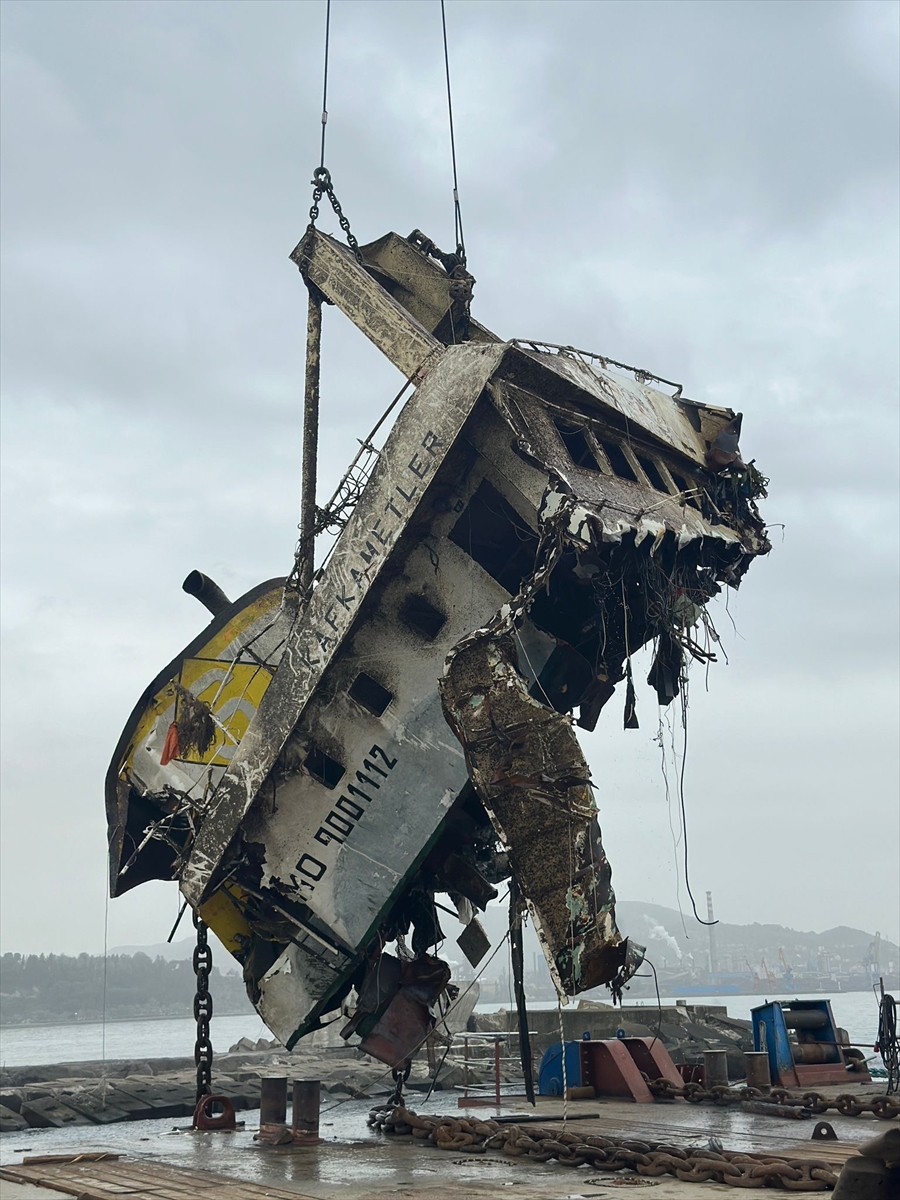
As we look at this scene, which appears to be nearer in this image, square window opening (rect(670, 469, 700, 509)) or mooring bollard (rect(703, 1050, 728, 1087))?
square window opening (rect(670, 469, 700, 509))

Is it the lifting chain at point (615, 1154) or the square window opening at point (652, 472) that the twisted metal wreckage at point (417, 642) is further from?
the lifting chain at point (615, 1154)

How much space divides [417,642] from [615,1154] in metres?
5.60

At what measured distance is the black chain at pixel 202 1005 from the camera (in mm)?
13430

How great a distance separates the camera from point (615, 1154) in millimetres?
8883

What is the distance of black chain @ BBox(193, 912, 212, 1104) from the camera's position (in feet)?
44.1

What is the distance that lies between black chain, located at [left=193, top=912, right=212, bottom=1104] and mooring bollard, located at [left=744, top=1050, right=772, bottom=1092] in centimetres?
611

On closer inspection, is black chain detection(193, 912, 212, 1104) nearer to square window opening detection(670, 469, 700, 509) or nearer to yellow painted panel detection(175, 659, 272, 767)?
yellow painted panel detection(175, 659, 272, 767)

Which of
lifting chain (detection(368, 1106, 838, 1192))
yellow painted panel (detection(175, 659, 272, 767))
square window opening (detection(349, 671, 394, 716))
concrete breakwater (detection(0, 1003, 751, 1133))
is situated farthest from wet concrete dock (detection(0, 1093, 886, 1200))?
concrete breakwater (detection(0, 1003, 751, 1133))

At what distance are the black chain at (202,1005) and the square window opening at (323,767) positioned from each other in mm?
2231

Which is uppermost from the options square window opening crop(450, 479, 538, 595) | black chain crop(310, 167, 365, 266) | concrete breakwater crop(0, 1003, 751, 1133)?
black chain crop(310, 167, 365, 266)

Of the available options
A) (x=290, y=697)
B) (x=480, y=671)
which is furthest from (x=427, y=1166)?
(x=290, y=697)

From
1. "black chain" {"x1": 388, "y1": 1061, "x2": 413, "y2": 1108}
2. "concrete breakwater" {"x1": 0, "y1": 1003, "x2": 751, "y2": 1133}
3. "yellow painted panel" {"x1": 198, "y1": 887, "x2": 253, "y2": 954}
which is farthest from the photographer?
"concrete breakwater" {"x1": 0, "y1": 1003, "x2": 751, "y2": 1133}

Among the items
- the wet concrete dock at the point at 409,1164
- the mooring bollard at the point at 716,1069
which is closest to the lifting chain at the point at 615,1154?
the wet concrete dock at the point at 409,1164

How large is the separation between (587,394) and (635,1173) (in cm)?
721
